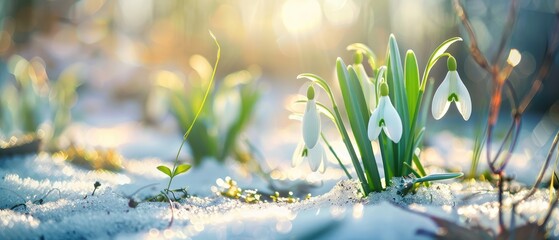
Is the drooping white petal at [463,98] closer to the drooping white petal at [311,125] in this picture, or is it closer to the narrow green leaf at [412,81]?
the narrow green leaf at [412,81]

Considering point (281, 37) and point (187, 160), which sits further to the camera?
point (281, 37)

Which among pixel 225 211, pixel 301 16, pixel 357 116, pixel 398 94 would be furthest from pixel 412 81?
pixel 301 16

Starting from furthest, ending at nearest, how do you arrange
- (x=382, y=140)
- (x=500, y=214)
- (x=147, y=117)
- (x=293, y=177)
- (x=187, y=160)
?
1. (x=147, y=117)
2. (x=187, y=160)
3. (x=293, y=177)
4. (x=382, y=140)
5. (x=500, y=214)

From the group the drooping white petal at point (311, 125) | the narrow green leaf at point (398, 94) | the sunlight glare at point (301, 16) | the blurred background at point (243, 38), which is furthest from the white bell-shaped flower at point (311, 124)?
the sunlight glare at point (301, 16)

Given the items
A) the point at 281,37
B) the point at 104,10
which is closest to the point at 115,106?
the point at 104,10

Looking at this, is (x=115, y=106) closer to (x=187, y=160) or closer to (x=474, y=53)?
(x=187, y=160)

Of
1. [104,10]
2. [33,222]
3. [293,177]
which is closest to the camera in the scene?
[33,222]

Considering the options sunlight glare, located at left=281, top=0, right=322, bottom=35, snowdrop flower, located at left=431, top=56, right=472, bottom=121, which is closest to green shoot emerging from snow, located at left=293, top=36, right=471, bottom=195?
snowdrop flower, located at left=431, top=56, right=472, bottom=121

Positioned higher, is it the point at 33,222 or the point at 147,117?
the point at 147,117
